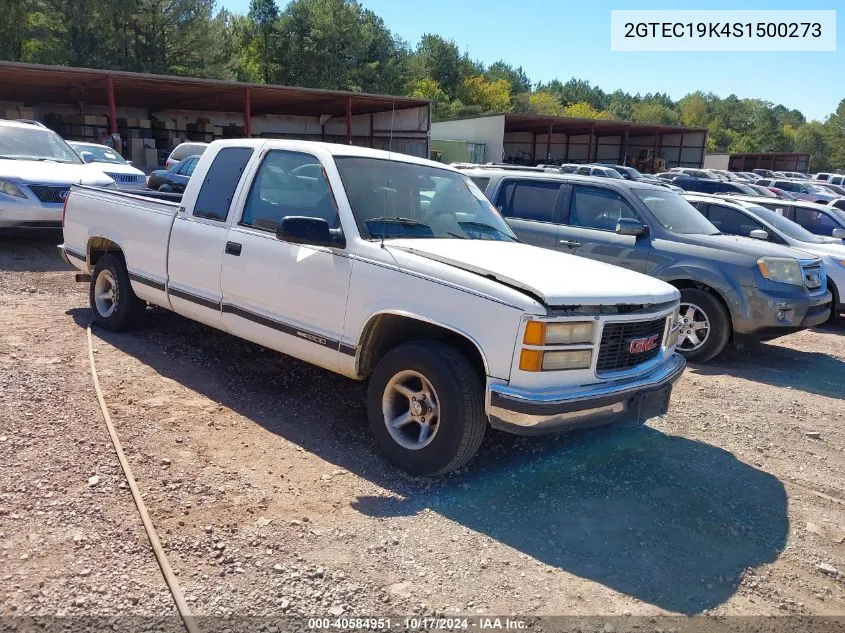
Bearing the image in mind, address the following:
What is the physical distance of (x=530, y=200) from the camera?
8156 mm

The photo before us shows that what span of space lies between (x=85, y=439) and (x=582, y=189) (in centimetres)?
589

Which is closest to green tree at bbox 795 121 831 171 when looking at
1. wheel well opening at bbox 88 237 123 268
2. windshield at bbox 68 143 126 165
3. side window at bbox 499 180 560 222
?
windshield at bbox 68 143 126 165

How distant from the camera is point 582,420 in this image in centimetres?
365

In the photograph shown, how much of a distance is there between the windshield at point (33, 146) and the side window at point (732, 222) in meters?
9.86

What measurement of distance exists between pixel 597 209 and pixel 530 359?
188 inches

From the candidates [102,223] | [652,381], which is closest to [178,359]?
[102,223]

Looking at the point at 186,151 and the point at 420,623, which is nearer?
the point at 420,623

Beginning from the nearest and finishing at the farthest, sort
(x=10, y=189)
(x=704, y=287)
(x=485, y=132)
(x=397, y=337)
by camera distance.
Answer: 1. (x=397, y=337)
2. (x=704, y=287)
3. (x=10, y=189)
4. (x=485, y=132)

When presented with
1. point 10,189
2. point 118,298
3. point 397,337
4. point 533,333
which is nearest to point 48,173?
point 10,189

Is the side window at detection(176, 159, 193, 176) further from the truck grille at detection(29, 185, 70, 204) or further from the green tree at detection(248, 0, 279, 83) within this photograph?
the green tree at detection(248, 0, 279, 83)

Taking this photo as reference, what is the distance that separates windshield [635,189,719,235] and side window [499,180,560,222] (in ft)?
3.24

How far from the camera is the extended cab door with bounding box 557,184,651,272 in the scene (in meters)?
7.39

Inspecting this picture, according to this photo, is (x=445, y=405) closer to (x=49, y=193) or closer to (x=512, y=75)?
(x=49, y=193)

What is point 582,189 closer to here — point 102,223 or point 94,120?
point 102,223
